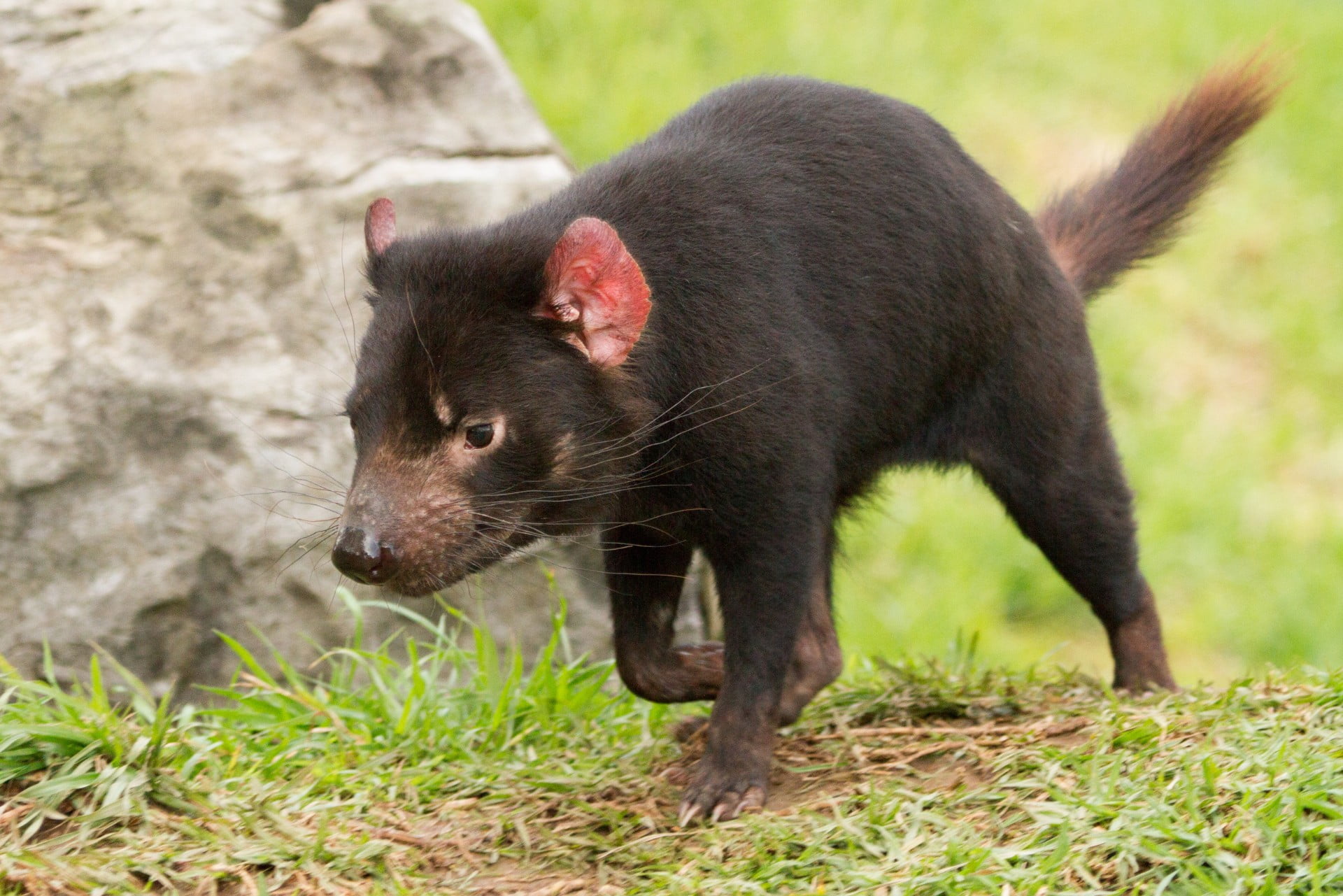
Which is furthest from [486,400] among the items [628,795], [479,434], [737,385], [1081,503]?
[1081,503]

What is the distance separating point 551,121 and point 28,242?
278 centimetres

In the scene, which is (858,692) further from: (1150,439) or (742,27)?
(742,27)

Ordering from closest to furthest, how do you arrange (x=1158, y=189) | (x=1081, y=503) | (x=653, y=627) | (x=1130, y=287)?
(x=653, y=627) < (x=1081, y=503) < (x=1158, y=189) < (x=1130, y=287)

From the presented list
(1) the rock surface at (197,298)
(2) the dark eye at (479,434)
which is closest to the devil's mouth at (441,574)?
(2) the dark eye at (479,434)

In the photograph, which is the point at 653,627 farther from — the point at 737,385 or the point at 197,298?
the point at 197,298

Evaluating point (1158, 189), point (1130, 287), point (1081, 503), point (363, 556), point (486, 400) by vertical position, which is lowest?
point (1130, 287)

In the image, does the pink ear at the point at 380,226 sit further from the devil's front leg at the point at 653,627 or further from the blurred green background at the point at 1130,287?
the blurred green background at the point at 1130,287

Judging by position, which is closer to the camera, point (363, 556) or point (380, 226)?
point (363, 556)

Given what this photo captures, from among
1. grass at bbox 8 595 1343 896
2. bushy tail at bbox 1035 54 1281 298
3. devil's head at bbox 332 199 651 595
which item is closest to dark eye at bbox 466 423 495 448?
devil's head at bbox 332 199 651 595

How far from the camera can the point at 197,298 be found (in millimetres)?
4359

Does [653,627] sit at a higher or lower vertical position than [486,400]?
lower

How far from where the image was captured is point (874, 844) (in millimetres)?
2693

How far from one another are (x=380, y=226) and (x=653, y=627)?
1.08 m

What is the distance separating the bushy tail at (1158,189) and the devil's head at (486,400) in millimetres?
1605
